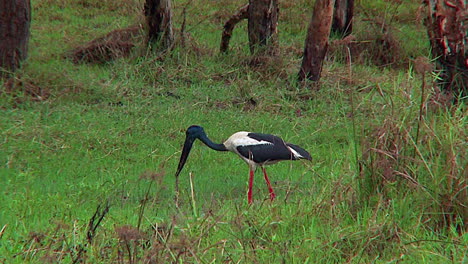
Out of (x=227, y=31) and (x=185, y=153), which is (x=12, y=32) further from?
(x=185, y=153)

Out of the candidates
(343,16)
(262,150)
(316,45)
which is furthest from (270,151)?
(343,16)

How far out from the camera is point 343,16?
50.9ft

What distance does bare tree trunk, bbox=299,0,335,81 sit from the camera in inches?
460

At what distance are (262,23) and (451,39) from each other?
18.4 ft

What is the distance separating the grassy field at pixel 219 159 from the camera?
5121mm

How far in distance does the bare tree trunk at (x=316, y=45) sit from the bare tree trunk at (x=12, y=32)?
12.7 feet

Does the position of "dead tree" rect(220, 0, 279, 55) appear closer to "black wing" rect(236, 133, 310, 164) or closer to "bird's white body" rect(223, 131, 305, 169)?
"bird's white body" rect(223, 131, 305, 169)

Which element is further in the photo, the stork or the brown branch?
the brown branch

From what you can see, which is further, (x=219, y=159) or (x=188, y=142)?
(x=219, y=159)

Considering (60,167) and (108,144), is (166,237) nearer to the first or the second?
(60,167)

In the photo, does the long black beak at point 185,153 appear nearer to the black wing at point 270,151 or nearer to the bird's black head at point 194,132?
the bird's black head at point 194,132

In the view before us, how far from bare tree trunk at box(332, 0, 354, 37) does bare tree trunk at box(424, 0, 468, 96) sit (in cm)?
757

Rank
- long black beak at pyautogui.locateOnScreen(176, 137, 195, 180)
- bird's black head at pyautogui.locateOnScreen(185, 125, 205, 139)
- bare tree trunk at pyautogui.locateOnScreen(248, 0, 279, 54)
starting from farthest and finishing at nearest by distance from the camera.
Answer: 1. bare tree trunk at pyautogui.locateOnScreen(248, 0, 279, 54)
2. bird's black head at pyautogui.locateOnScreen(185, 125, 205, 139)
3. long black beak at pyautogui.locateOnScreen(176, 137, 195, 180)

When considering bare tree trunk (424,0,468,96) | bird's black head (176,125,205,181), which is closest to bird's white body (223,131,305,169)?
bird's black head (176,125,205,181)
